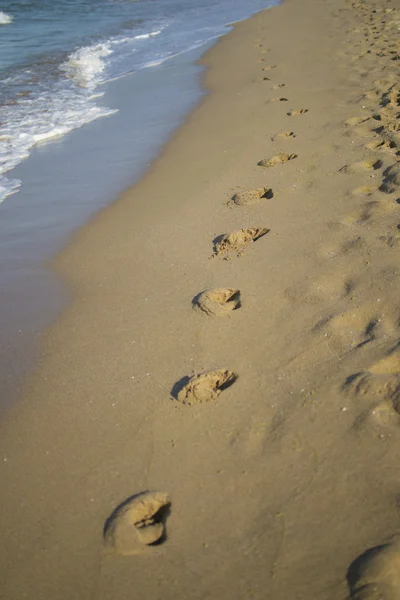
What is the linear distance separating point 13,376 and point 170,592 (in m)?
1.53

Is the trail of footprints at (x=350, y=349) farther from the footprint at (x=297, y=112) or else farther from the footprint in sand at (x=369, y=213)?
the footprint at (x=297, y=112)

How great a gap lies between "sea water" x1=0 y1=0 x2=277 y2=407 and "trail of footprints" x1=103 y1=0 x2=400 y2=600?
41.5 inches

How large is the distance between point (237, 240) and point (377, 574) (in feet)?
7.89

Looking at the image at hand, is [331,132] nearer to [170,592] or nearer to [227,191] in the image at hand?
[227,191]

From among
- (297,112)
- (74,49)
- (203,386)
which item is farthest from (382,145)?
(74,49)

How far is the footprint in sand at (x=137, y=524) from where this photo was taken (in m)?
1.87

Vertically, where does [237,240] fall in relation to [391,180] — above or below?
below

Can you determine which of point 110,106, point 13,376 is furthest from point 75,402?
point 110,106

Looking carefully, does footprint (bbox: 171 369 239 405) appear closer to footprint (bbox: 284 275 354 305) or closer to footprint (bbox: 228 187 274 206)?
footprint (bbox: 284 275 354 305)

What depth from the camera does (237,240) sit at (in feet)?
11.9

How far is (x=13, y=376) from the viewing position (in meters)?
2.82

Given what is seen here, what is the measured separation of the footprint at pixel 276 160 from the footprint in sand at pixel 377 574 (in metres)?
3.58

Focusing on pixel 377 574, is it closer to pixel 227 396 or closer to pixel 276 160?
pixel 227 396

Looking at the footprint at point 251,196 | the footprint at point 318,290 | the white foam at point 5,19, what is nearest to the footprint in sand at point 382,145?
the footprint at point 251,196
